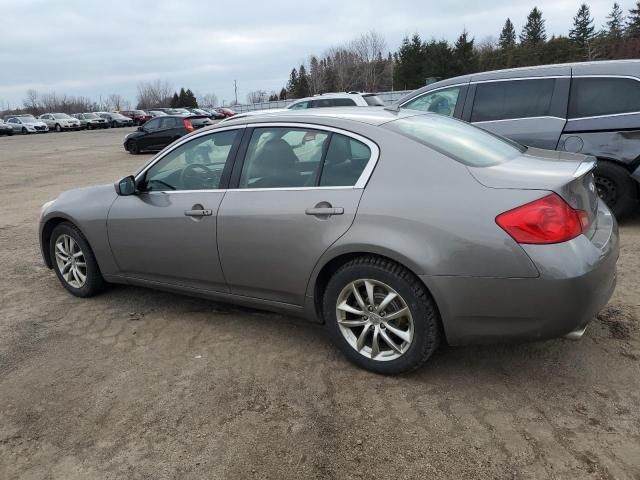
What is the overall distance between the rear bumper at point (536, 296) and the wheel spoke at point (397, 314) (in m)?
0.22

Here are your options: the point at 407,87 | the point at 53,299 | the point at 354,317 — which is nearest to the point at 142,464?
the point at 354,317

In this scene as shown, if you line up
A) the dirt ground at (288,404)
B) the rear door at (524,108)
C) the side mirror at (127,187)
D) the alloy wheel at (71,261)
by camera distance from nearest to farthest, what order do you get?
1. the dirt ground at (288,404)
2. the side mirror at (127,187)
3. the alloy wheel at (71,261)
4. the rear door at (524,108)

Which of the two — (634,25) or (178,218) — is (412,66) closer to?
(634,25)

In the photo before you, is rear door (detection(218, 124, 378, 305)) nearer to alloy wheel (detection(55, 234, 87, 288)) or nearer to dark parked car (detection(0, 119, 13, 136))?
alloy wheel (detection(55, 234, 87, 288))

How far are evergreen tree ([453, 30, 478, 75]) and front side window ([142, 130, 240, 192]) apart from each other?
59992mm

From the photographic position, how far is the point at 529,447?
2545mm

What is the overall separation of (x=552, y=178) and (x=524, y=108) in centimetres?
399

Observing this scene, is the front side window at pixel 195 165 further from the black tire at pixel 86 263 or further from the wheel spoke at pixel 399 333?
the wheel spoke at pixel 399 333

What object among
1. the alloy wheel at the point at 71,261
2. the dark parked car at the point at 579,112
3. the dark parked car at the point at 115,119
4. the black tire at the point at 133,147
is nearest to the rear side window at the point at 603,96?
the dark parked car at the point at 579,112

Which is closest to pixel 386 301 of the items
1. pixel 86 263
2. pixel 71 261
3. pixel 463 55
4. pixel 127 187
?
pixel 127 187

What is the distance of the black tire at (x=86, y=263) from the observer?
15.2ft

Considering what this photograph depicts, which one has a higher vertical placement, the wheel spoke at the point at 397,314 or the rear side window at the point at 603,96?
the rear side window at the point at 603,96

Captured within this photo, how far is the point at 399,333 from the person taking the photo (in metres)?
3.09

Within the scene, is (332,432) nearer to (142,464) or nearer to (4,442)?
(142,464)
